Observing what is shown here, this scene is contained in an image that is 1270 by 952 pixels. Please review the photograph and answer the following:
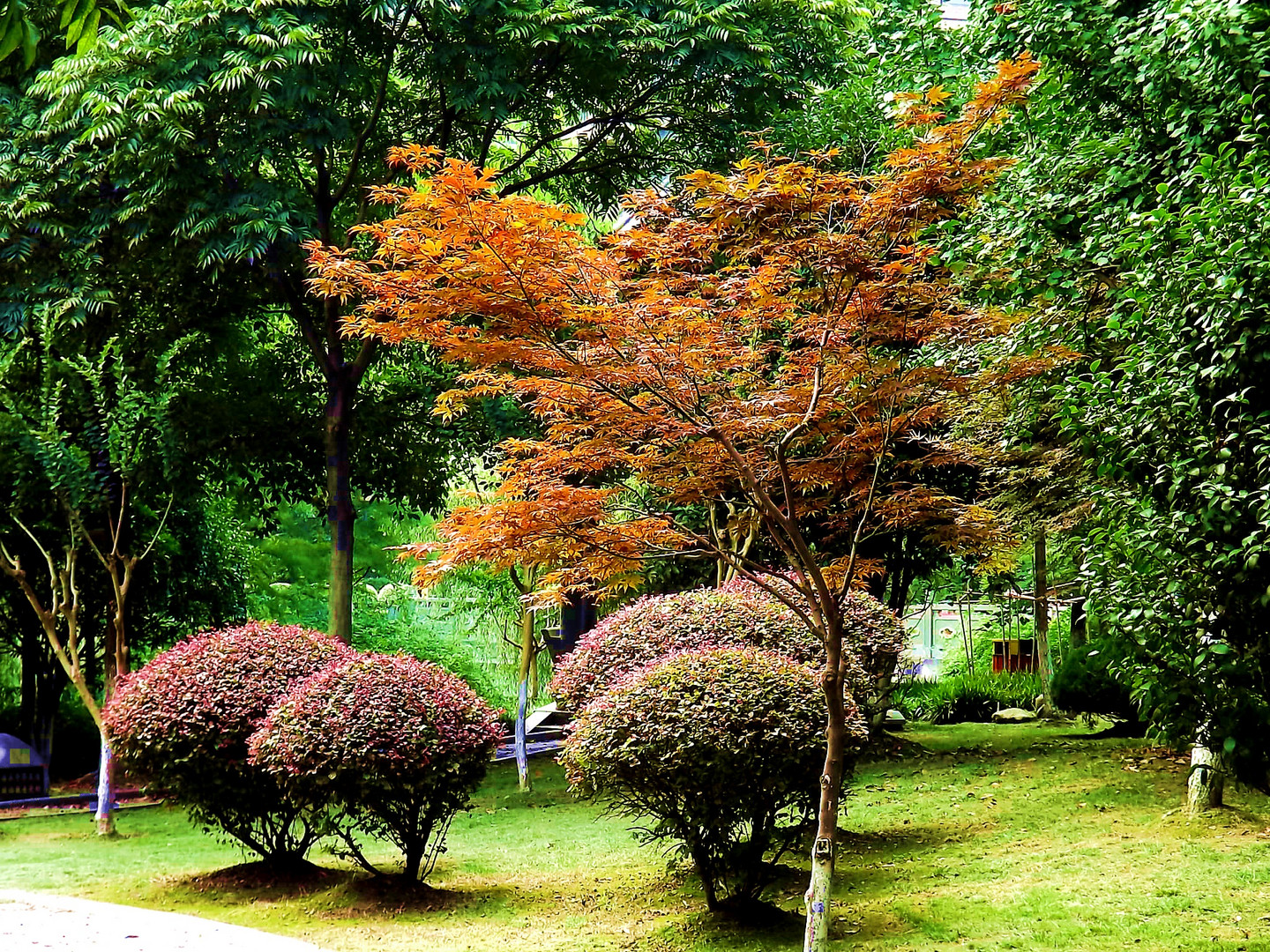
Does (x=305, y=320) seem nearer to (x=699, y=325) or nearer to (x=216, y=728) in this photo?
(x=216, y=728)

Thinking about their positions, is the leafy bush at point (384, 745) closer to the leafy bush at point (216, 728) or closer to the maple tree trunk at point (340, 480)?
the leafy bush at point (216, 728)

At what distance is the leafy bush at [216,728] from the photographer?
7469 millimetres

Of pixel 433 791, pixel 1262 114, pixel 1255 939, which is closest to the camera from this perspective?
pixel 1262 114

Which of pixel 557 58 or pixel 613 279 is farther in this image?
pixel 557 58

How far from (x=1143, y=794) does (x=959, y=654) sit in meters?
13.7

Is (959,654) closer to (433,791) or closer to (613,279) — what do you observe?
(433,791)

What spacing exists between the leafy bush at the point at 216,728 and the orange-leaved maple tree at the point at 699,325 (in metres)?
2.21

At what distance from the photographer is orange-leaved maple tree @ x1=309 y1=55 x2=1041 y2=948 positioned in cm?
527

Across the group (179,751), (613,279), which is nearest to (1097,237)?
(613,279)

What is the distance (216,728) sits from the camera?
294 inches

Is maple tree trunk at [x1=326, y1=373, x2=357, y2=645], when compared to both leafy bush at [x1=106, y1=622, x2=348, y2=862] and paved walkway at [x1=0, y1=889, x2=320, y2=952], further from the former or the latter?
paved walkway at [x1=0, y1=889, x2=320, y2=952]

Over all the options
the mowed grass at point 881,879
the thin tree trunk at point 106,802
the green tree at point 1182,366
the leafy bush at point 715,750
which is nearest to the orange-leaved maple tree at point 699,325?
the leafy bush at point 715,750

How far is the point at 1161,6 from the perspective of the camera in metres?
4.61

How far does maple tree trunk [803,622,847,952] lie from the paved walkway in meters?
2.68
